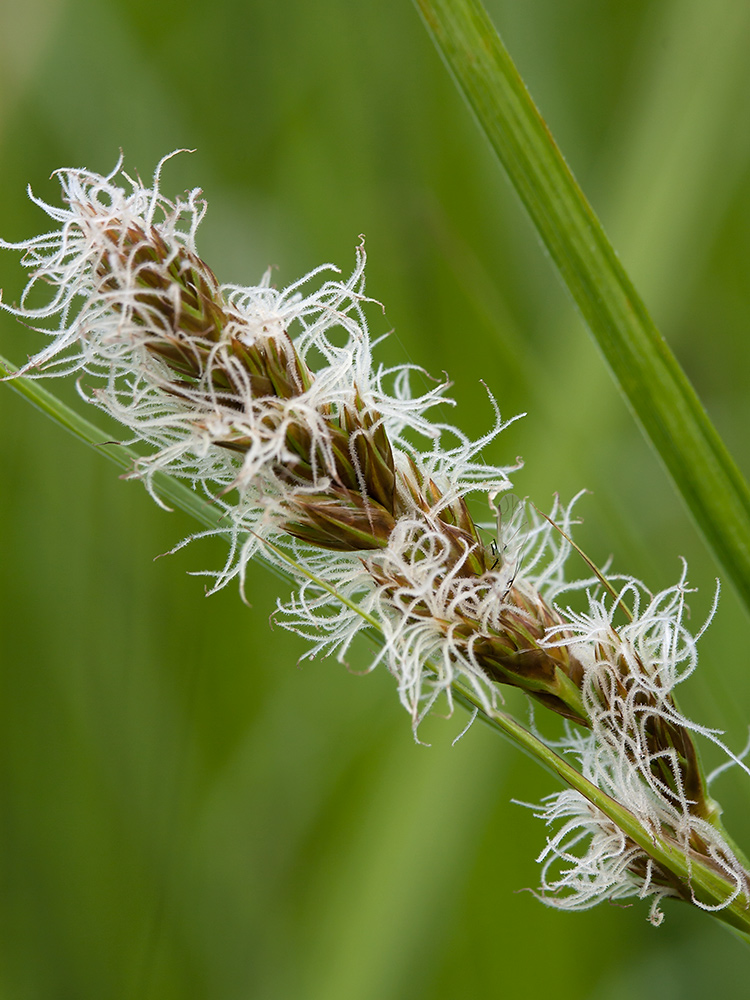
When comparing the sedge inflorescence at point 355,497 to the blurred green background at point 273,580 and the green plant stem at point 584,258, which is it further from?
the blurred green background at point 273,580

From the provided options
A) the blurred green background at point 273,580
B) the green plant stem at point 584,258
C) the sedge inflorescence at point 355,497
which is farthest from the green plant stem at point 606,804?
the blurred green background at point 273,580

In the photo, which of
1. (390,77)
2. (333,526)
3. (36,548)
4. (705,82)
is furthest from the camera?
(390,77)

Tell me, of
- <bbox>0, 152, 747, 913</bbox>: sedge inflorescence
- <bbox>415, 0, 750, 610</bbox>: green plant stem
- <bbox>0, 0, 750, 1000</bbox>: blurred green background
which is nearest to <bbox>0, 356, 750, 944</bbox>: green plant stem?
<bbox>0, 152, 747, 913</bbox>: sedge inflorescence

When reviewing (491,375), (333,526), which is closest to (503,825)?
(491,375)

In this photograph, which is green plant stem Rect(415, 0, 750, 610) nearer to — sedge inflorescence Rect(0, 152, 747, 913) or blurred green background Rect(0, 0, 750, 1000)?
sedge inflorescence Rect(0, 152, 747, 913)

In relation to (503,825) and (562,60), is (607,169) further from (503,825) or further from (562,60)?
(503,825)

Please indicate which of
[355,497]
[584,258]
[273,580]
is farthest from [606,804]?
[273,580]
